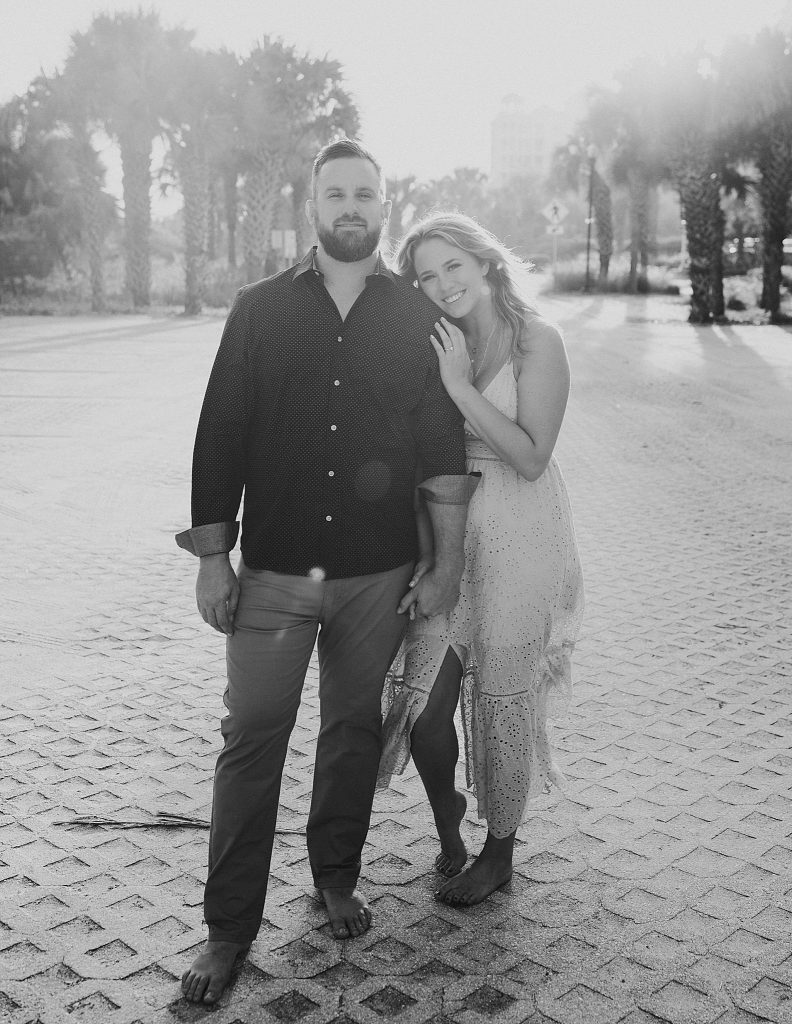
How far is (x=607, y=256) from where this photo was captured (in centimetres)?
4731

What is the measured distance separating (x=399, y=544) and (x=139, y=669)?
237 centimetres

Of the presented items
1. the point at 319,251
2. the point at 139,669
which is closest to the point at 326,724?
the point at 319,251

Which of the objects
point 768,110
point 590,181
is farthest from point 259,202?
point 590,181

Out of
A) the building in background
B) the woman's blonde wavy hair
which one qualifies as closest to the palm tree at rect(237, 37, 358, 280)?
the woman's blonde wavy hair

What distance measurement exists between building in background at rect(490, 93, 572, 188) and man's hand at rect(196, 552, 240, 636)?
648ft

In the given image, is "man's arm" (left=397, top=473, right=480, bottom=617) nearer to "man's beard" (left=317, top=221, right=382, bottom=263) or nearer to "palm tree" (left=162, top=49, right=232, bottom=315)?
"man's beard" (left=317, top=221, right=382, bottom=263)

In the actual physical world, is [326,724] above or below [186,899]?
above

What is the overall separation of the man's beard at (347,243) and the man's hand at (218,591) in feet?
2.83

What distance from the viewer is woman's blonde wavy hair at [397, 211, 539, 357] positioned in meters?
3.22

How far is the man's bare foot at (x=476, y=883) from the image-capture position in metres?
3.20

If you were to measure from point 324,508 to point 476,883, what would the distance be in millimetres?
1159

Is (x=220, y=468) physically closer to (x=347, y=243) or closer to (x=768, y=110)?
(x=347, y=243)

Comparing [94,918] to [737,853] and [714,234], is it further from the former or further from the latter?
[714,234]

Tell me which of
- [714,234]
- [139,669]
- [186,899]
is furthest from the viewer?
[714,234]
